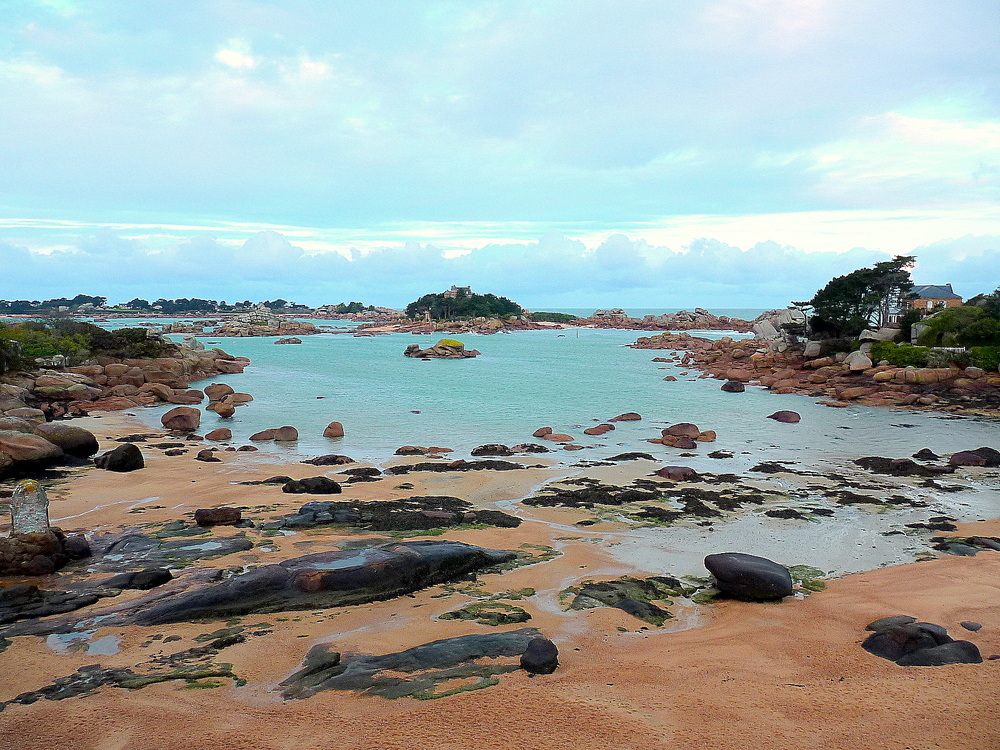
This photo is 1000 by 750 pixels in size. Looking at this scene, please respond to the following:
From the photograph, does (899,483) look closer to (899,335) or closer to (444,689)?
(444,689)

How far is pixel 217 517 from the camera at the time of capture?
39.4 feet

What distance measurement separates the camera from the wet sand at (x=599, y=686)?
502 centimetres

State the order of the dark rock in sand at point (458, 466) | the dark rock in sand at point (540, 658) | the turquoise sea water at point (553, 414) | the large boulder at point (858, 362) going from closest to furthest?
the dark rock in sand at point (540, 658) → the dark rock in sand at point (458, 466) → the turquoise sea water at point (553, 414) → the large boulder at point (858, 362)

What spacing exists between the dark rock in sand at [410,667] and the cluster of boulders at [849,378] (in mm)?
32237

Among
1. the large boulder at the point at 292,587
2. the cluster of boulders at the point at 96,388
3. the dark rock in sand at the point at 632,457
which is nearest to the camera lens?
the large boulder at the point at 292,587

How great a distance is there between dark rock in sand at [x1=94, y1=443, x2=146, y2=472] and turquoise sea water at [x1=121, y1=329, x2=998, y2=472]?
5061mm

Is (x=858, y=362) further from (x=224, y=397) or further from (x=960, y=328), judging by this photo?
(x=224, y=397)

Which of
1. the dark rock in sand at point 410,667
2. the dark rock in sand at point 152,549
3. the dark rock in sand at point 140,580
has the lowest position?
the dark rock in sand at point 152,549

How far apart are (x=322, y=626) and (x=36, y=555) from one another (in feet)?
15.5

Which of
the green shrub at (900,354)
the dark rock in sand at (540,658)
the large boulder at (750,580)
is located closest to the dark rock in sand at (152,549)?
the dark rock in sand at (540,658)

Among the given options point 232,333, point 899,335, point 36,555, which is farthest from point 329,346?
point 36,555

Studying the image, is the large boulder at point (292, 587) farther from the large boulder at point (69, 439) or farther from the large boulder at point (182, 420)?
the large boulder at point (182, 420)

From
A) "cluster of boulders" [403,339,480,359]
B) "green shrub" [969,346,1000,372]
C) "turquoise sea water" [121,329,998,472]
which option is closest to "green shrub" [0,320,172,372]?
"turquoise sea water" [121,329,998,472]

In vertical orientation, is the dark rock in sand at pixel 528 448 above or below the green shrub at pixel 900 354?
below
